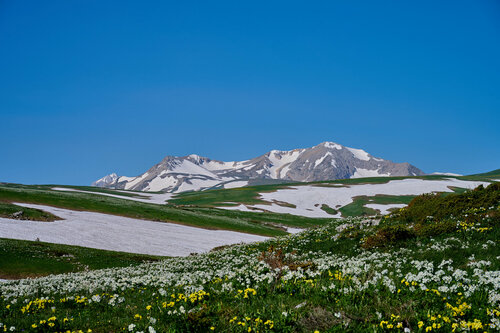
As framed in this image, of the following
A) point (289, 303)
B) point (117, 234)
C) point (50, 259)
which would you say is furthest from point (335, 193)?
point (289, 303)

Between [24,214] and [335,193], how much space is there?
466 feet

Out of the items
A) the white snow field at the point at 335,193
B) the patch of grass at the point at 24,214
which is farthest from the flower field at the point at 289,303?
the white snow field at the point at 335,193

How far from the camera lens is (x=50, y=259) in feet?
125

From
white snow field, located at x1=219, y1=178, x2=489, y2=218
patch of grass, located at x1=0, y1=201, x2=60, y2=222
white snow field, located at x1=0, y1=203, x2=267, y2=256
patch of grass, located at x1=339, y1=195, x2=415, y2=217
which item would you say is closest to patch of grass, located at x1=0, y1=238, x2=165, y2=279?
white snow field, located at x1=0, y1=203, x2=267, y2=256

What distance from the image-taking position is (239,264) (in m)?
22.4

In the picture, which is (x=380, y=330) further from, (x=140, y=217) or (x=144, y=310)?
(x=140, y=217)

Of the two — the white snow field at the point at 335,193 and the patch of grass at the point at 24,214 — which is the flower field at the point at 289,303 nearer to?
the patch of grass at the point at 24,214

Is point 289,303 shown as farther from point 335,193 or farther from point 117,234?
point 335,193

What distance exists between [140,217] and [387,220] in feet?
219

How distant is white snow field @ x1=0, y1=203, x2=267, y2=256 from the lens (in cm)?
5178

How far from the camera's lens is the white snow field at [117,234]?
170ft

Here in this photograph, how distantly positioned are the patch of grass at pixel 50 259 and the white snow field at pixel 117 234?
5.62 m

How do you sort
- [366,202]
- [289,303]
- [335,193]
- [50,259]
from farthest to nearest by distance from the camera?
1. [335,193]
2. [366,202]
3. [50,259]
4. [289,303]

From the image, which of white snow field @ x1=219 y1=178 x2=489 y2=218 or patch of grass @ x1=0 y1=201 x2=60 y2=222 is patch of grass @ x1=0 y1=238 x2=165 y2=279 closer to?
patch of grass @ x1=0 y1=201 x2=60 y2=222
